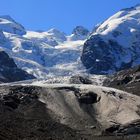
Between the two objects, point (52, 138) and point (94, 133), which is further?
point (94, 133)

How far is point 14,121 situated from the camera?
193 metres

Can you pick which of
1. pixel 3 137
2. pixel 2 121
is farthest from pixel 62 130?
pixel 3 137

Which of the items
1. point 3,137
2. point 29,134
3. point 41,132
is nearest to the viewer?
point 3,137

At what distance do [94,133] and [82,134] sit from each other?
228 inches

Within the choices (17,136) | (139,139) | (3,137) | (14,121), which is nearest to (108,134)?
(139,139)

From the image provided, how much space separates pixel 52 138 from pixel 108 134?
105ft

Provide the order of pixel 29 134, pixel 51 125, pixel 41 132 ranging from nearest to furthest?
pixel 29 134 < pixel 41 132 < pixel 51 125

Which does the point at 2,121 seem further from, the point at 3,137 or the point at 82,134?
the point at 3,137

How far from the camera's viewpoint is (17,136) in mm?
160375

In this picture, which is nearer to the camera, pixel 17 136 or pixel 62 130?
pixel 17 136

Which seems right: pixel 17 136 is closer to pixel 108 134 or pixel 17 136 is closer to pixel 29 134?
pixel 29 134

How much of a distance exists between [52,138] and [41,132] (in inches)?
638

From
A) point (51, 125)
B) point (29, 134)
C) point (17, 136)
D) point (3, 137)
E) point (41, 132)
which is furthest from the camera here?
point (51, 125)

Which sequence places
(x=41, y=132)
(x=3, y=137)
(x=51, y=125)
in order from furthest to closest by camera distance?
(x=51, y=125) < (x=41, y=132) < (x=3, y=137)
